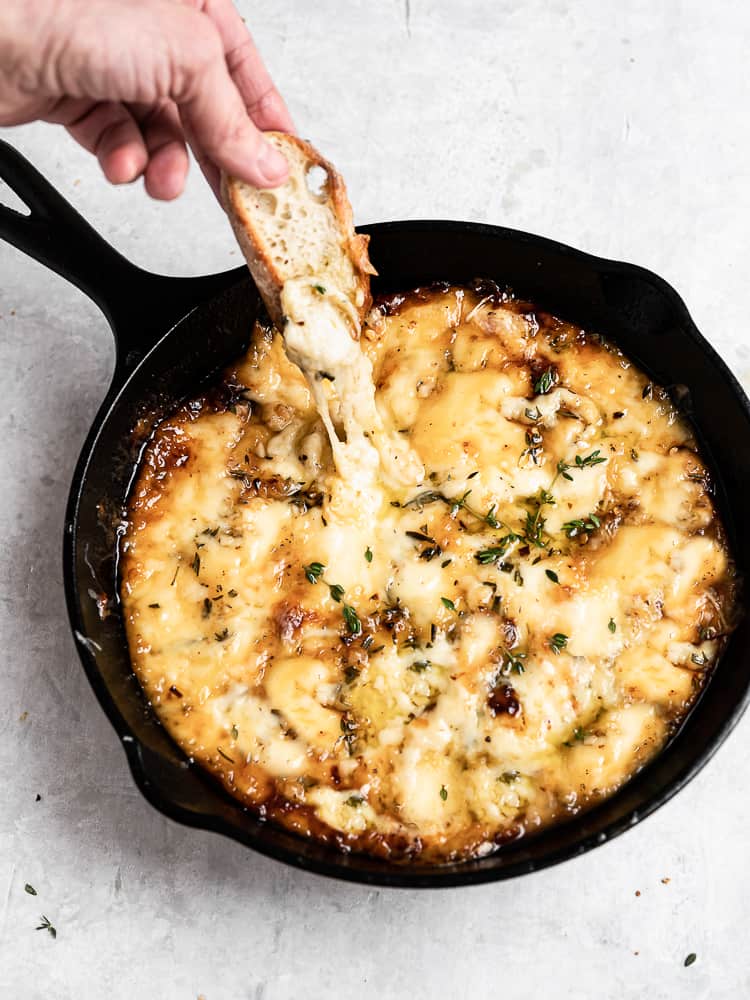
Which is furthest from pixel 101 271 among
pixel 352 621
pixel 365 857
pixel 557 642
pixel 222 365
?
pixel 365 857

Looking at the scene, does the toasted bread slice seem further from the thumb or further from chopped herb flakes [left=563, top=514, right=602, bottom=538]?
chopped herb flakes [left=563, top=514, right=602, bottom=538]

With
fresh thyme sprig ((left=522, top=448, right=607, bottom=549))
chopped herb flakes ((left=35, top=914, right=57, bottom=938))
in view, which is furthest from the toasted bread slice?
chopped herb flakes ((left=35, top=914, right=57, bottom=938))

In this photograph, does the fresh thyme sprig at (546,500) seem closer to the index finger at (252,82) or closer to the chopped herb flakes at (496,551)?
the chopped herb flakes at (496,551)

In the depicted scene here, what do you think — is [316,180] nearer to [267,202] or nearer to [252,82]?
[267,202]

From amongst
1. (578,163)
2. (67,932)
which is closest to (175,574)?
(67,932)

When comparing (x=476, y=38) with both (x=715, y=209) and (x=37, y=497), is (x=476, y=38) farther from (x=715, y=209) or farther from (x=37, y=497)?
(x=37, y=497)

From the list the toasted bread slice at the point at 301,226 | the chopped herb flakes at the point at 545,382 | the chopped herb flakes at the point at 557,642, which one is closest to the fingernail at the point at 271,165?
the toasted bread slice at the point at 301,226

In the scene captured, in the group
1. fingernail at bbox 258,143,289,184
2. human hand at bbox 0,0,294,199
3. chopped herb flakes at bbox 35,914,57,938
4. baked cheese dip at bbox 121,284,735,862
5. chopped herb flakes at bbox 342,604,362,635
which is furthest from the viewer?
chopped herb flakes at bbox 35,914,57,938
